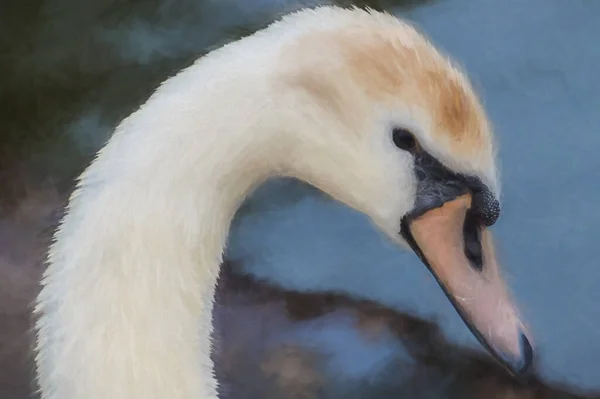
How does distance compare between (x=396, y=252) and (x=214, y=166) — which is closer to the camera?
(x=214, y=166)

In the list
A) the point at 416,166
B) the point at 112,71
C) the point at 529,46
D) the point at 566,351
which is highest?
the point at 112,71

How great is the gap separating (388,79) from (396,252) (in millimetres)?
225

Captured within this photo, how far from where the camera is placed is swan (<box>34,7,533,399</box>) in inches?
25.4

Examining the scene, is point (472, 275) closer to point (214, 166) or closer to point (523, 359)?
point (523, 359)

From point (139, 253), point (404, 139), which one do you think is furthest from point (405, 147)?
point (139, 253)

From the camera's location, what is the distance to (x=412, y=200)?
0.72 metres

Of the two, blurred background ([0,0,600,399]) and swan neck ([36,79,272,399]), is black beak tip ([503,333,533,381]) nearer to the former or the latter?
blurred background ([0,0,600,399])

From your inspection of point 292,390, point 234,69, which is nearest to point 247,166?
point 234,69

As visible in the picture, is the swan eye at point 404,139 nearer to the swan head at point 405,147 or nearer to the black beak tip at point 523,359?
the swan head at point 405,147

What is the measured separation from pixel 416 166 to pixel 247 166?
0.43ft

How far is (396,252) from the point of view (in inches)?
32.8

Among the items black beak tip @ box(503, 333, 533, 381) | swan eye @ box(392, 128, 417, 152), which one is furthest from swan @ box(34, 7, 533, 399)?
black beak tip @ box(503, 333, 533, 381)

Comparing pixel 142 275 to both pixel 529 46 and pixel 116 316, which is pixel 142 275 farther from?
pixel 529 46

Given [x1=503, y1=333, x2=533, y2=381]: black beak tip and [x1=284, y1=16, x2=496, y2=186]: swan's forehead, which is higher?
[x1=284, y1=16, x2=496, y2=186]: swan's forehead
